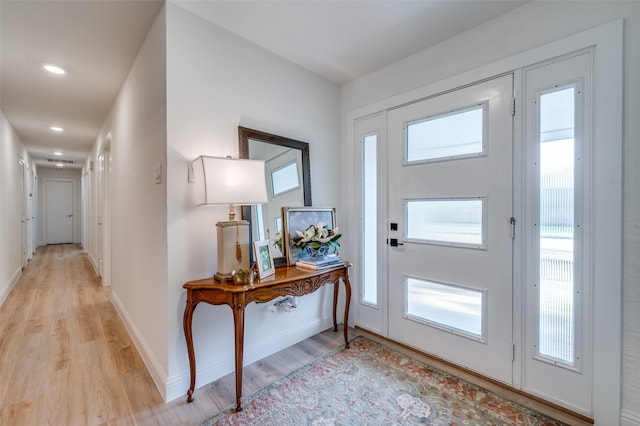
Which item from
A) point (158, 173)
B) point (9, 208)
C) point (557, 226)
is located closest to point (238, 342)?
point (158, 173)

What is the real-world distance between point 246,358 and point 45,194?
32.7 ft

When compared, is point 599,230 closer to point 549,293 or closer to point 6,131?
point 549,293

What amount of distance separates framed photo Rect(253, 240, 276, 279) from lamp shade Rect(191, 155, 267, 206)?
0.30 m

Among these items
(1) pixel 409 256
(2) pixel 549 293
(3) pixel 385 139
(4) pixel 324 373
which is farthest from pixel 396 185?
(4) pixel 324 373

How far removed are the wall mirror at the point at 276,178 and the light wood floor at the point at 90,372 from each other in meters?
0.90

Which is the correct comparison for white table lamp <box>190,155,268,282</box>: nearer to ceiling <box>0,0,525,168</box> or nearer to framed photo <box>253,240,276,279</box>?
framed photo <box>253,240,276,279</box>

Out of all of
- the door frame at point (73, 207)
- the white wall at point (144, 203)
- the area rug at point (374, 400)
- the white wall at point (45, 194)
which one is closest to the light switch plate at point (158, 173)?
the white wall at point (144, 203)

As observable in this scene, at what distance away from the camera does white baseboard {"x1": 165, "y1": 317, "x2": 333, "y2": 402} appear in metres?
1.75

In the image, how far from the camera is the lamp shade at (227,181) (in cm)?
164

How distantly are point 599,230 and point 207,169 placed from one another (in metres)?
2.19

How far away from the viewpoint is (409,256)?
7.68ft

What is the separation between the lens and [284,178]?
7.82ft

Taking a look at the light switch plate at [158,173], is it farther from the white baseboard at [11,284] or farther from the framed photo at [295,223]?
the white baseboard at [11,284]

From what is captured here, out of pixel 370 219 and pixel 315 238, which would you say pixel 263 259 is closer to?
pixel 315 238
